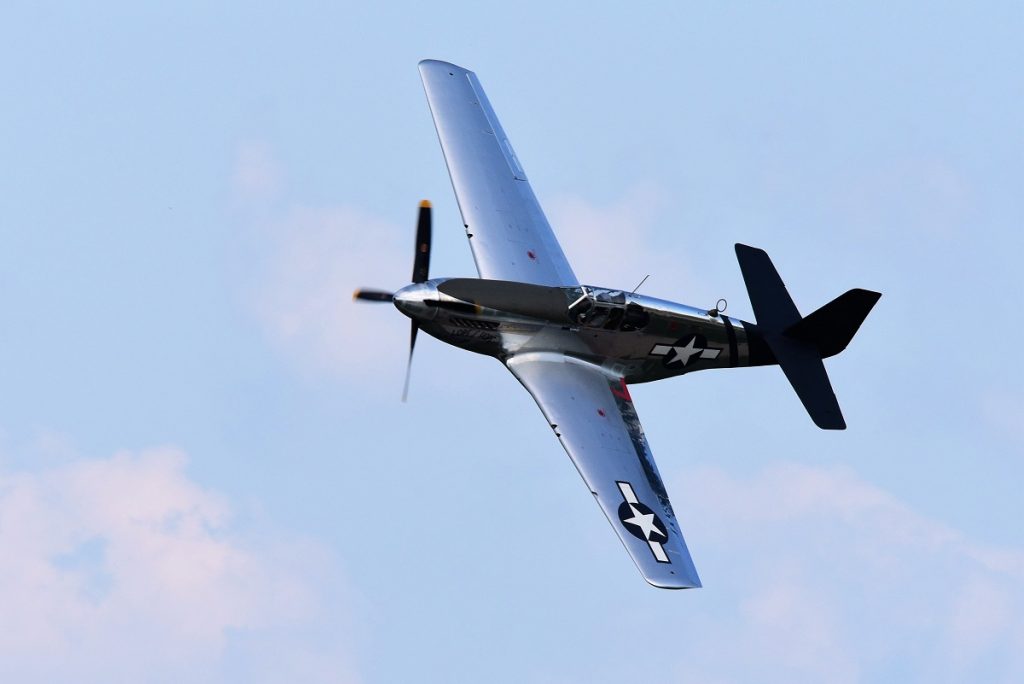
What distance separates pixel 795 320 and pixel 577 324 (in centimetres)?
457

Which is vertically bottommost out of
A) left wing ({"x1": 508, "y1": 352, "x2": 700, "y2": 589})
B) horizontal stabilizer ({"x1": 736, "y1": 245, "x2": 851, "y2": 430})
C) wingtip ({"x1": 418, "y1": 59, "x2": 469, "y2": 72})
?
left wing ({"x1": 508, "y1": 352, "x2": 700, "y2": 589})

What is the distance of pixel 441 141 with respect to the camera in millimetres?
30469

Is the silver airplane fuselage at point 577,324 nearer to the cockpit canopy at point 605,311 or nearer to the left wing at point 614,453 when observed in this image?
the cockpit canopy at point 605,311

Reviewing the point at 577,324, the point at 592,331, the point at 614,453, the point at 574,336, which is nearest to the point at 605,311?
the point at 592,331

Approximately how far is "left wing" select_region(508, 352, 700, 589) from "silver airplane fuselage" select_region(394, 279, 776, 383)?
0.38 metres

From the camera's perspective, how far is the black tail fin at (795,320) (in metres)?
28.4

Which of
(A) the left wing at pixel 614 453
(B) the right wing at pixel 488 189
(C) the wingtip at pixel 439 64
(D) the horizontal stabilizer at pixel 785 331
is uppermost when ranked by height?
(C) the wingtip at pixel 439 64

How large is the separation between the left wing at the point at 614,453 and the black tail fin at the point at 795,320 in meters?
3.34

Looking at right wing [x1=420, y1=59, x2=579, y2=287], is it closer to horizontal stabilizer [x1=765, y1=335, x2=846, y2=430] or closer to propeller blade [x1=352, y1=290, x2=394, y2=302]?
propeller blade [x1=352, y1=290, x2=394, y2=302]

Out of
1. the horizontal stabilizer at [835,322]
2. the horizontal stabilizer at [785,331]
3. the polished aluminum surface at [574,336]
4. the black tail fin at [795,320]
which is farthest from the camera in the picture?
the horizontal stabilizer at [835,322]

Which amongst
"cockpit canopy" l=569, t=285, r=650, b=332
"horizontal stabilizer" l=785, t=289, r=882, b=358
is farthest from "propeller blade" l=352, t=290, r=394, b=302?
"horizontal stabilizer" l=785, t=289, r=882, b=358

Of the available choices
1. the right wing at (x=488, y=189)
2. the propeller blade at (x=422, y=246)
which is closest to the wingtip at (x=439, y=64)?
the right wing at (x=488, y=189)

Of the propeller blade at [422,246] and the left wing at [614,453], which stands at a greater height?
the propeller blade at [422,246]

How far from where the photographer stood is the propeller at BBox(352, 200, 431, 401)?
2623 cm
